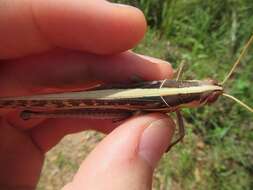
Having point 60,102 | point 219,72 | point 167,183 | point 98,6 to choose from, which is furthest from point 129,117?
point 219,72

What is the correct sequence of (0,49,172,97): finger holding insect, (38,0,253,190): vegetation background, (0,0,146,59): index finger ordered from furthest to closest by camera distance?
1. (38,0,253,190): vegetation background
2. (0,49,172,97): finger holding insect
3. (0,0,146,59): index finger

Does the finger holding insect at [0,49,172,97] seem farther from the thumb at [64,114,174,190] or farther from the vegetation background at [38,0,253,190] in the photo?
the vegetation background at [38,0,253,190]

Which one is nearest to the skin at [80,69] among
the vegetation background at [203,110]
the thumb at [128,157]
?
the thumb at [128,157]

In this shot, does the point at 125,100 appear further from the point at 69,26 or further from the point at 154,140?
the point at 69,26

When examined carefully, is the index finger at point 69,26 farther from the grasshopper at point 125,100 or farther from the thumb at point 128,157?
the thumb at point 128,157

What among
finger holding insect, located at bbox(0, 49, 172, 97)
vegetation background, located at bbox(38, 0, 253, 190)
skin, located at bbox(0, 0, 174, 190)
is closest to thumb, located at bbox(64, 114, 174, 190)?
skin, located at bbox(0, 0, 174, 190)

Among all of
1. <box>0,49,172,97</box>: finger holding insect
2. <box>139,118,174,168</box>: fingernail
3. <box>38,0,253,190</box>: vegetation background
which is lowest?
<box>38,0,253,190</box>: vegetation background

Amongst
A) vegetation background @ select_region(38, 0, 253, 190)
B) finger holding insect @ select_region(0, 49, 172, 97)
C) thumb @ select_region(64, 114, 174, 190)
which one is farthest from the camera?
vegetation background @ select_region(38, 0, 253, 190)

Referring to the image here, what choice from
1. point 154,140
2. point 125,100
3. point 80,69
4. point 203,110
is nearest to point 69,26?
point 80,69
